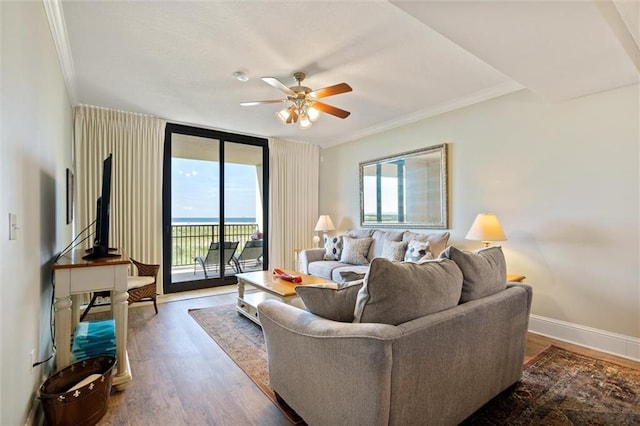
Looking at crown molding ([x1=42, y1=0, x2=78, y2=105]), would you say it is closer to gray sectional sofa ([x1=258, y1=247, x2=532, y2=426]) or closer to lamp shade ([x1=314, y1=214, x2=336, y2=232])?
gray sectional sofa ([x1=258, y1=247, x2=532, y2=426])

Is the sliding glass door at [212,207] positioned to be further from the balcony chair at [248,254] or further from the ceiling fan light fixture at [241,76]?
the ceiling fan light fixture at [241,76]

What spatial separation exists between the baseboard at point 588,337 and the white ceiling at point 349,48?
Answer: 2.16 meters

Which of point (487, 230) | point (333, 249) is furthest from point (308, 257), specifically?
point (487, 230)

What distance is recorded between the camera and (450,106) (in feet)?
12.8

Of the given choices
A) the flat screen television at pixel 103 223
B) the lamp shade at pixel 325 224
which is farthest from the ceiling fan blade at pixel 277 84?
the lamp shade at pixel 325 224

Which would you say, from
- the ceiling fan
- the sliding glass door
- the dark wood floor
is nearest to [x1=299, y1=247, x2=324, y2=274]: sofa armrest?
the sliding glass door

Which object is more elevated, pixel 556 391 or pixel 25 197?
pixel 25 197

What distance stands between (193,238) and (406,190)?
3.50 meters

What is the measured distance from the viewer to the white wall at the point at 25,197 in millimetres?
1333

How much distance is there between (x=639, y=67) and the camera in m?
2.39

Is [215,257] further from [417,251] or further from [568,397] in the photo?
[568,397]

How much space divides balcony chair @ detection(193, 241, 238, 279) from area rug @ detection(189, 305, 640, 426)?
95.7 inches

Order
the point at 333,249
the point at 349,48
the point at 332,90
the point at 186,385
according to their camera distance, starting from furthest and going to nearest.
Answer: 1. the point at 333,249
2. the point at 332,90
3. the point at 349,48
4. the point at 186,385

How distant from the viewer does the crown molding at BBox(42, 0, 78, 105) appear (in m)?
2.07
